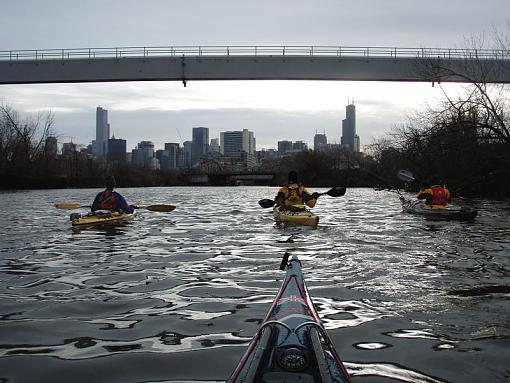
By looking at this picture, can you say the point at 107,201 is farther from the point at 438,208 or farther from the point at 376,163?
the point at 376,163

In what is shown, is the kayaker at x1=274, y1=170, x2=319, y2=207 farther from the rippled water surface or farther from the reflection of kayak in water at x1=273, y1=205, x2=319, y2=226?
the rippled water surface

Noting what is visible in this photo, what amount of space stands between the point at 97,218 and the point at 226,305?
819cm

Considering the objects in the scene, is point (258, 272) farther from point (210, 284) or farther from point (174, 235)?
point (174, 235)

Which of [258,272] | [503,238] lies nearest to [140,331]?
[258,272]

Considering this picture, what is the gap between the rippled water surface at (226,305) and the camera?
11.4 ft

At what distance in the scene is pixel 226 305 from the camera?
503 centimetres

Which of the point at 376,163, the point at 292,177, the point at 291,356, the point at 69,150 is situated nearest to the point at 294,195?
the point at 292,177

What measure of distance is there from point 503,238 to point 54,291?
9.57 metres

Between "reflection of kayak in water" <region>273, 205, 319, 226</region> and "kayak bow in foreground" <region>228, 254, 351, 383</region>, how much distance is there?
30.7 feet

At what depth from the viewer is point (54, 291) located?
5625 mm

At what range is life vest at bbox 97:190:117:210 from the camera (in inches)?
525

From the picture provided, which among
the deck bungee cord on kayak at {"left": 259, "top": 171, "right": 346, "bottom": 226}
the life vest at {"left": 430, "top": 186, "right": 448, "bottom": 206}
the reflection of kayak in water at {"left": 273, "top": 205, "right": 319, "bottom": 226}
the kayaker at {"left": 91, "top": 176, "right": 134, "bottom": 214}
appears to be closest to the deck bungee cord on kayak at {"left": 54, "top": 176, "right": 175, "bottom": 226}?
the kayaker at {"left": 91, "top": 176, "right": 134, "bottom": 214}

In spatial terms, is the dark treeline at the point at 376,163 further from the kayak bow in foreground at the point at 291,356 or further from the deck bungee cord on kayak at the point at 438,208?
the kayak bow in foreground at the point at 291,356

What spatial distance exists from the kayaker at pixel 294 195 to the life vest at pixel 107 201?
4.93 m
